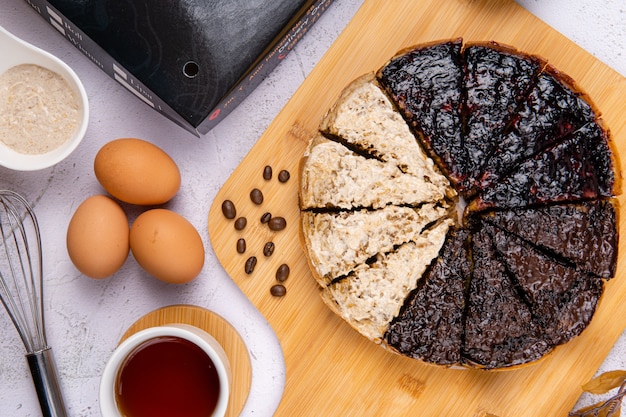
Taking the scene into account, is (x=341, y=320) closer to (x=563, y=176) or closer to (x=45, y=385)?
(x=563, y=176)

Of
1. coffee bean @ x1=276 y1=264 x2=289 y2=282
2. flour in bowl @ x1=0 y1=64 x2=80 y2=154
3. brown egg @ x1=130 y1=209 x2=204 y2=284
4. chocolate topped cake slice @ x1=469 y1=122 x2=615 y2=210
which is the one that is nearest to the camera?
chocolate topped cake slice @ x1=469 y1=122 x2=615 y2=210

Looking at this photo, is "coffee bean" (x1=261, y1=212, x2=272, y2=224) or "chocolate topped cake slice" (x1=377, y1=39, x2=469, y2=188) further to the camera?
"coffee bean" (x1=261, y1=212, x2=272, y2=224)

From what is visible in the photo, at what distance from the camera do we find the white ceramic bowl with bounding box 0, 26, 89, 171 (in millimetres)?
3113

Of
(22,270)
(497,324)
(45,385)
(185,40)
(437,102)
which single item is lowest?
(45,385)

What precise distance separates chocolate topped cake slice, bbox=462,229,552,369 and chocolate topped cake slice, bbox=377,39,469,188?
0.43 metres

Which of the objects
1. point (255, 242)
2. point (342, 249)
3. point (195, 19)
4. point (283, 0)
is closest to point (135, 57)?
point (195, 19)

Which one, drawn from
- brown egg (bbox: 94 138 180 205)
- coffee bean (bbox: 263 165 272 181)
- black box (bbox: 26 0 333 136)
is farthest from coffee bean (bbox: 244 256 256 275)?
black box (bbox: 26 0 333 136)

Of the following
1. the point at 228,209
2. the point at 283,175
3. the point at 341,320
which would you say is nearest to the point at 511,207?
the point at 341,320

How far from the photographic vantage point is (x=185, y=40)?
303cm

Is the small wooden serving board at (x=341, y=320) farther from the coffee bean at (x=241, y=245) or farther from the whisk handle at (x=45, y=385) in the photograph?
the whisk handle at (x=45, y=385)

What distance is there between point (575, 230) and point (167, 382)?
2091 mm

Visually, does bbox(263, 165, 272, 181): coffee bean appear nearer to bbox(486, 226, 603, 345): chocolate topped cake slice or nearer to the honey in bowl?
the honey in bowl

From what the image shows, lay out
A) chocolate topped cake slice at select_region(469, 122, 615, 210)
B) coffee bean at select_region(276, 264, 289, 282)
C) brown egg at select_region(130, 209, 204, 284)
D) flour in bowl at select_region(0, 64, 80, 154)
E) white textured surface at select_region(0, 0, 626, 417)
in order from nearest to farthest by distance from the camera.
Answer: chocolate topped cake slice at select_region(469, 122, 615, 210), brown egg at select_region(130, 209, 204, 284), flour in bowl at select_region(0, 64, 80, 154), coffee bean at select_region(276, 264, 289, 282), white textured surface at select_region(0, 0, 626, 417)

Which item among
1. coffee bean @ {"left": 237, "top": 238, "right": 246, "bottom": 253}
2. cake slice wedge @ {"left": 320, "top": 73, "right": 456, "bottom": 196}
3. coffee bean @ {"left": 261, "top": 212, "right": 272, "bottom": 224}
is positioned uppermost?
cake slice wedge @ {"left": 320, "top": 73, "right": 456, "bottom": 196}
